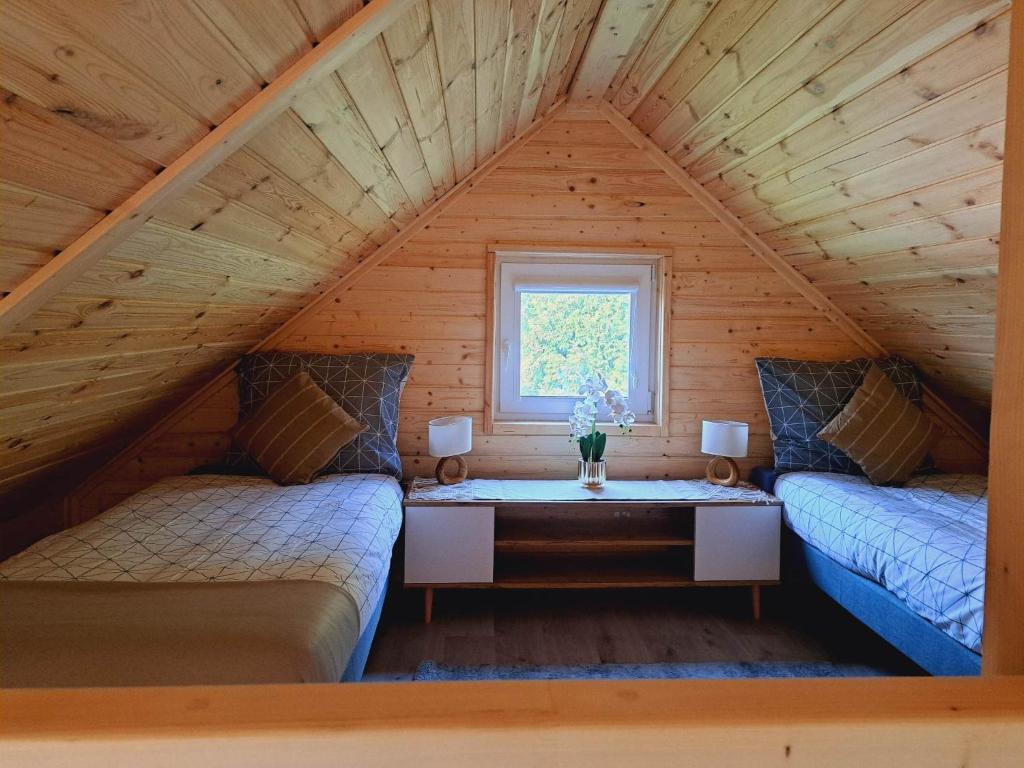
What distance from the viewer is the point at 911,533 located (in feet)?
7.04

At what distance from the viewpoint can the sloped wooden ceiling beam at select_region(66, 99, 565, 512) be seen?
309 centimetres

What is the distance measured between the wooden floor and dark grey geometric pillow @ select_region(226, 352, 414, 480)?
70cm

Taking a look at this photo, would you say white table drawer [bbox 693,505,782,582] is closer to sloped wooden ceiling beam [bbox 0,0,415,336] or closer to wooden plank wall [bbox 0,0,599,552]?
wooden plank wall [bbox 0,0,599,552]

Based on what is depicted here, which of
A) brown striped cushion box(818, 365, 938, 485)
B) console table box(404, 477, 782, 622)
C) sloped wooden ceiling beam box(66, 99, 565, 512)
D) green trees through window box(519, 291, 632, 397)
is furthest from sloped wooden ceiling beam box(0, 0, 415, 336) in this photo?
brown striped cushion box(818, 365, 938, 485)

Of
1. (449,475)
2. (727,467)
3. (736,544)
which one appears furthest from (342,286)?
(736,544)

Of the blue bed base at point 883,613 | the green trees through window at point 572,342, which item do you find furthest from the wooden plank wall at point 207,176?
the blue bed base at point 883,613

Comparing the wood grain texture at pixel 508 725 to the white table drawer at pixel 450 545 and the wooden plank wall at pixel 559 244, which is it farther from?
the wooden plank wall at pixel 559 244

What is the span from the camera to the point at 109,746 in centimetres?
43

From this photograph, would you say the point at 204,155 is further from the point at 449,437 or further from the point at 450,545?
the point at 450,545

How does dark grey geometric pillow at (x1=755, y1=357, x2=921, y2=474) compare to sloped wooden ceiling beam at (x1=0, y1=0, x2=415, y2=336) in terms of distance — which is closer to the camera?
sloped wooden ceiling beam at (x1=0, y1=0, x2=415, y2=336)

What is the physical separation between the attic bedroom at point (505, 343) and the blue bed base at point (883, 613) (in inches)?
0.7

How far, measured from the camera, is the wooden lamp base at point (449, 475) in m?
2.97

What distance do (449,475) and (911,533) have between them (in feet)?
6.38

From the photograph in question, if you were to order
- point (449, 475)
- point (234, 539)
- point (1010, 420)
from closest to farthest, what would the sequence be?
point (1010, 420) → point (234, 539) → point (449, 475)
